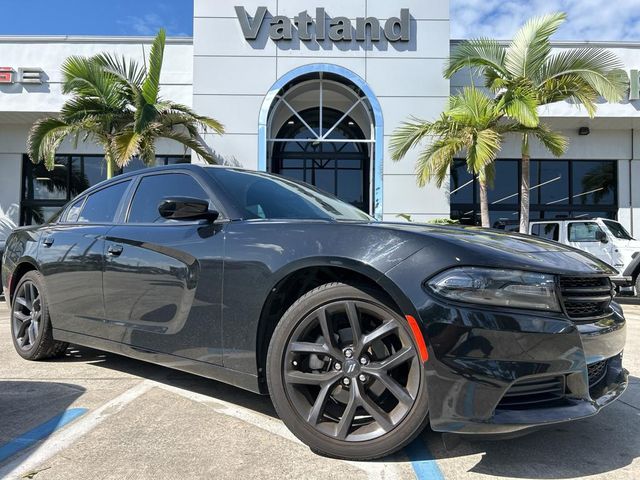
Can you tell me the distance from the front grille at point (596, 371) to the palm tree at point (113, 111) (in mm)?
9681

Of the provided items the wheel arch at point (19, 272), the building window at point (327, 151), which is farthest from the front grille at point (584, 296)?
the building window at point (327, 151)

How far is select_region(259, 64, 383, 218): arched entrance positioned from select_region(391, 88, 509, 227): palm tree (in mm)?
1422

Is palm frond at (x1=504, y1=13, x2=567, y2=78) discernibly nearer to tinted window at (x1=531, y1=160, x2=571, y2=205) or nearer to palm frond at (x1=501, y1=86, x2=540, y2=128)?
palm frond at (x1=501, y1=86, x2=540, y2=128)

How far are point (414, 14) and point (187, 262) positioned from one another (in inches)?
490

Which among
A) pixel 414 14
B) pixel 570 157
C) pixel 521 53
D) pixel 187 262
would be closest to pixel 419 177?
pixel 521 53

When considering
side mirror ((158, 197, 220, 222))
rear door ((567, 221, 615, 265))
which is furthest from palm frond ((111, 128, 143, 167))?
rear door ((567, 221, 615, 265))

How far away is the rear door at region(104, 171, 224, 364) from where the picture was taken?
2816 mm

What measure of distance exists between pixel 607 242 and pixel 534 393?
10.7 meters

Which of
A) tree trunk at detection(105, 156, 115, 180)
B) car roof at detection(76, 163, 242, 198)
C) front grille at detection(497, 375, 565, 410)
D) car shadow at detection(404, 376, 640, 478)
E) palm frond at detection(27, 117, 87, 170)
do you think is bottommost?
car shadow at detection(404, 376, 640, 478)

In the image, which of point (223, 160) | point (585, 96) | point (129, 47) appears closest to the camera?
point (585, 96)

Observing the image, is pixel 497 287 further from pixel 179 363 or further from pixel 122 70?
pixel 122 70

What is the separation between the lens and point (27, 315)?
14.4 ft

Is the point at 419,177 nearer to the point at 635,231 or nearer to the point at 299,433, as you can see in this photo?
the point at 635,231

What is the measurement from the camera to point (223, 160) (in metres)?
13.0
